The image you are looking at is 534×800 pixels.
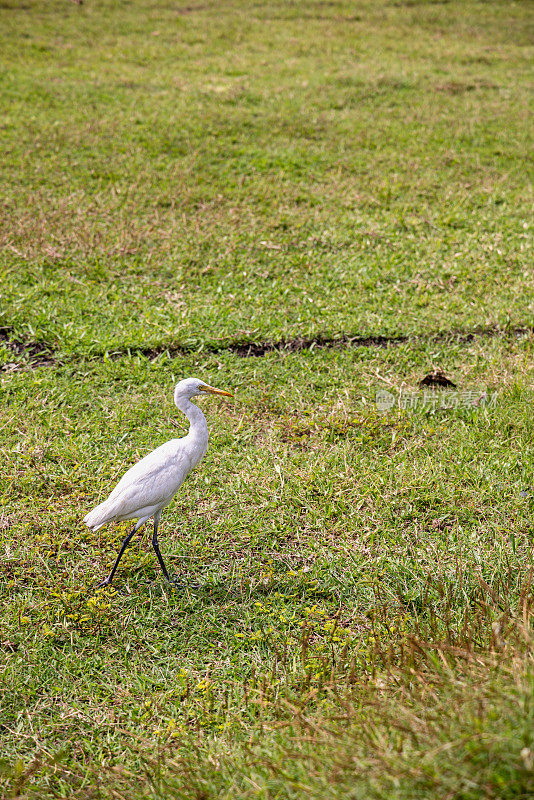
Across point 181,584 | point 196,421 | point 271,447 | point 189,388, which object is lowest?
point 181,584

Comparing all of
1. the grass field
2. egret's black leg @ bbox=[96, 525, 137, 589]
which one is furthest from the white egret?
the grass field

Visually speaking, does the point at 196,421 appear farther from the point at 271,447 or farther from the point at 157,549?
the point at 271,447

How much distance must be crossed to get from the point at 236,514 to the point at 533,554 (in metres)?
1.72

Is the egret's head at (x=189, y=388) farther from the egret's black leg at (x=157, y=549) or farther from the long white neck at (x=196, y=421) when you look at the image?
the egret's black leg at (x=157, y=549)

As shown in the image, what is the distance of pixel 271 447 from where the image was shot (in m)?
4.31

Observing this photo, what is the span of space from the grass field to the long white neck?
28.5 inches

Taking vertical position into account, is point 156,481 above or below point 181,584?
above

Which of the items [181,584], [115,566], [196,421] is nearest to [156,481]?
[196,421]

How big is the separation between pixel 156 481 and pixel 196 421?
0.38 m

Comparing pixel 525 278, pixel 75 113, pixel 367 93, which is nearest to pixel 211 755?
pixel 525 278

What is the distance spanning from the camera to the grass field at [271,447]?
2.26 meters

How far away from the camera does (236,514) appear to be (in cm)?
381

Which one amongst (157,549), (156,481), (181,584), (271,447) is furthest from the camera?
(271,447)

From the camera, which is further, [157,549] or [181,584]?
[181,584]
